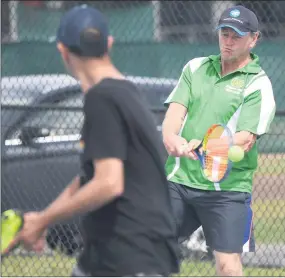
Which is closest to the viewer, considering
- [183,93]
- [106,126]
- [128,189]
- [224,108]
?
[106,126]

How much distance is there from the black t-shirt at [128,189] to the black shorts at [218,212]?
1870 millimetres

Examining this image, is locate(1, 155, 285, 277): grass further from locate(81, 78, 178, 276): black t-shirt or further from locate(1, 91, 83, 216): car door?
locate(81, 78, 178, 276): black t-shirt

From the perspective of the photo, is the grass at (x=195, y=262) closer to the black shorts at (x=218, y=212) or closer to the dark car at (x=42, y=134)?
the dark car at (x=42, y=134)

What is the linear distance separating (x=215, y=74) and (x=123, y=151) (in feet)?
7.19

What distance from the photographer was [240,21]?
5703mm

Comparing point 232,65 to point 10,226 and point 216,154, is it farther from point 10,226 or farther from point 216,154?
point 10,226

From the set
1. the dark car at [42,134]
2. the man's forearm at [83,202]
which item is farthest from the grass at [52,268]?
the man's forearm at [83,202]

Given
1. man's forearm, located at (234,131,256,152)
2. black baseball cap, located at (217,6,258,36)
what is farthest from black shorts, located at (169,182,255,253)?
black baseball cap, located at (217,6,258,36)

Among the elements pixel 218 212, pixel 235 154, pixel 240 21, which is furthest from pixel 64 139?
pixel 235 154

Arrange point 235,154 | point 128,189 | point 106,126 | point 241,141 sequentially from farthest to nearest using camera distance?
point 241,141 → point 235,154 → point 128,189 → point 106,126

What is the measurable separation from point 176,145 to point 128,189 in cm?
171

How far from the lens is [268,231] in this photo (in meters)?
7.66

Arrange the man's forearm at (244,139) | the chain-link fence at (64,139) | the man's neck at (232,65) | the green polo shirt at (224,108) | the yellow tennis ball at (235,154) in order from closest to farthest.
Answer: the yellow tennis ball at (235,154) < the man's forearm at (244,139) < the green polo shirt at (224,108) < the man's neck at (232,65) < the chain-link fence at (64,139)

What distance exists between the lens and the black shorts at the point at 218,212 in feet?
18.7
